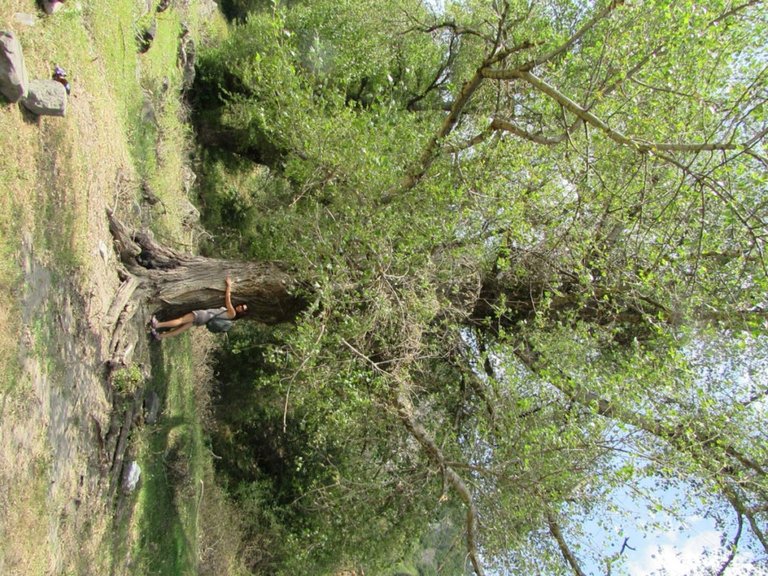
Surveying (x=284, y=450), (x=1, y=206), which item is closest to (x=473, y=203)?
(x=1, y=206)

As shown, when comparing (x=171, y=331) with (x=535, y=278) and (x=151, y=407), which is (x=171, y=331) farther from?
(x=535, y=278)

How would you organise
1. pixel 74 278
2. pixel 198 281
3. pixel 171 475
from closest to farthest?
pixel 74 278 < pixel 198 281 < pixel 171 475

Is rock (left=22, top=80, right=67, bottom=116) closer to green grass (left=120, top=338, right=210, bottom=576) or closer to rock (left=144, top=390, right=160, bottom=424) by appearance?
green grass (left=120, top=338, right=210, bottom=576)

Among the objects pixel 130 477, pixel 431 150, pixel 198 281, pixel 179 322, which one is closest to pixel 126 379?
pixel 179 322

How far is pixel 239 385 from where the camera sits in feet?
44.8

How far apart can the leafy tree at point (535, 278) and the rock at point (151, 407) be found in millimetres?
1992

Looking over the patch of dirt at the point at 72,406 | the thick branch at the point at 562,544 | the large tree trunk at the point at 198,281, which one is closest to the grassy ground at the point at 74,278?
the patch of dirt at the point at 72,406

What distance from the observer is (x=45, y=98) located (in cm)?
629

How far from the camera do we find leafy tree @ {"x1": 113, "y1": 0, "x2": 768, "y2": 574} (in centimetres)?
843

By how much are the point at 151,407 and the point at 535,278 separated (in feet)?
24.5

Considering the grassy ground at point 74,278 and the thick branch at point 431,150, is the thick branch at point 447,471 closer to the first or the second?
the thick branch at point 431,150

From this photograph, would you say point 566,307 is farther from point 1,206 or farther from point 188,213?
point 1,206

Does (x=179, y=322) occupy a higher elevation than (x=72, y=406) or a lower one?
lower

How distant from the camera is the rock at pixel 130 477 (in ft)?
28.8
